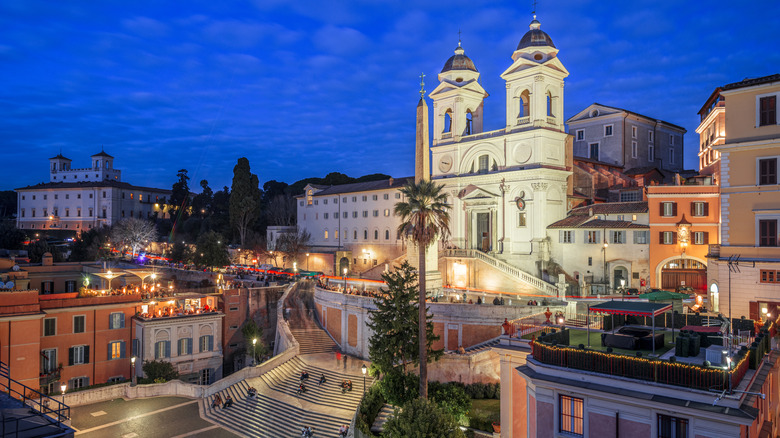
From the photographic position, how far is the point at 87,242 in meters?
76.8

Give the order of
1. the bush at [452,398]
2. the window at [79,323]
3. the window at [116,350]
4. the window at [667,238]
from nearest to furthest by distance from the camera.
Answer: the bush at [452,398] → the window at [667,238] → the window at [79,323] → the window at [116,350]

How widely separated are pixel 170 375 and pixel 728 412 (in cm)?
3569

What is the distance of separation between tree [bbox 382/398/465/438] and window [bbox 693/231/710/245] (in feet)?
79.1

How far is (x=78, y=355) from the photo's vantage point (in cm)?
3522

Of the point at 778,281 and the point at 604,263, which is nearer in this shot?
the point at 778,281

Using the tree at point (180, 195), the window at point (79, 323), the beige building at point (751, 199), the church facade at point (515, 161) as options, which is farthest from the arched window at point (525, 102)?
the tree at point (180, 195)

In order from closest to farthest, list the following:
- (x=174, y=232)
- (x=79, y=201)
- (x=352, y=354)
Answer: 1. (x=352, y=354)
2. (x=174, y=232)
3. (x=79, y=201)

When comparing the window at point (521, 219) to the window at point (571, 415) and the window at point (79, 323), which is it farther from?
the window at point (79, 323)

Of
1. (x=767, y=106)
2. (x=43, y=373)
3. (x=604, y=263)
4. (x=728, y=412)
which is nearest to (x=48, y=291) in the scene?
(x=43, y=373)

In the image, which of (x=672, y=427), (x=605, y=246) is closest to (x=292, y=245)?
(x=605, y=246)

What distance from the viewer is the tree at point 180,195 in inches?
3797

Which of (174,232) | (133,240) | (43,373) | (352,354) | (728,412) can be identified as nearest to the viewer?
(728,412)

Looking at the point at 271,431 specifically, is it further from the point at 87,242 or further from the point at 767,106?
the point at 87,242

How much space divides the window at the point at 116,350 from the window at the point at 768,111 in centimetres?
4409
